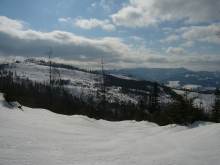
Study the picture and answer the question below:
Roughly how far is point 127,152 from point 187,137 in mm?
3679

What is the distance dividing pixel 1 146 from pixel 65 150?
2488 mm

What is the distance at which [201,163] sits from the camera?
8938 mm

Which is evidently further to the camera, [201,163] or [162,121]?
[162,121]

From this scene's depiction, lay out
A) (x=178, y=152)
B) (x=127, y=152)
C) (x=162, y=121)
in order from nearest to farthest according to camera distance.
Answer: (x=178, y=152) → (x=127, y=152) → (x=162, y=121)

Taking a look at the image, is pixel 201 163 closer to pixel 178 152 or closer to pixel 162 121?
pixel 178 152

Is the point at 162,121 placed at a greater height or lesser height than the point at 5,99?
lesser

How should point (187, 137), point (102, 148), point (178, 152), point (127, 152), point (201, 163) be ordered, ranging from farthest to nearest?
point (187, 137)
point (102, 148)
point (127, 152)
point (178, 152)
point (201, 163)

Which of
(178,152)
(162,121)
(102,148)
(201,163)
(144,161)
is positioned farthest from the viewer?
(162,121)

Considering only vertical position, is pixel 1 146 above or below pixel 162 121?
above

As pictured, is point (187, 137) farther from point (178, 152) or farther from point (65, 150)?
point (65, 150)

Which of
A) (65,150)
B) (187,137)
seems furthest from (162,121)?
(65,150)

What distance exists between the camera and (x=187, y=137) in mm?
13305

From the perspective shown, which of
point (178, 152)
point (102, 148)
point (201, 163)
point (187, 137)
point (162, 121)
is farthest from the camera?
point (162, 121)

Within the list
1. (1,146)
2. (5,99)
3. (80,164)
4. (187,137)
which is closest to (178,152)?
(187,137)
